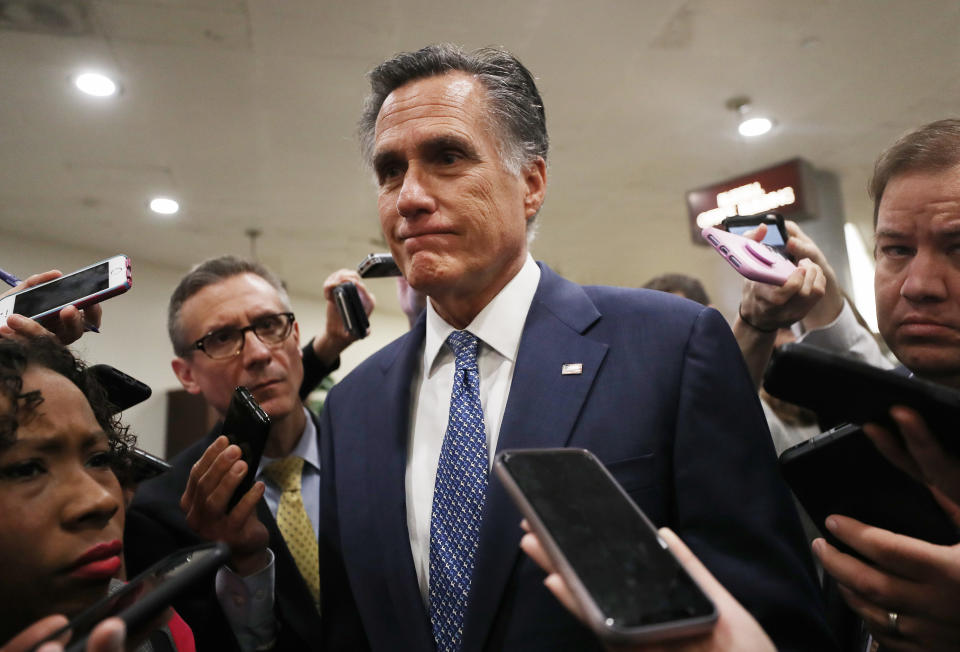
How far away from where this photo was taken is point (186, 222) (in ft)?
18.8

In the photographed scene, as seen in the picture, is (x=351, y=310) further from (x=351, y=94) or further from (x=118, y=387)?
(x=351, y=94)

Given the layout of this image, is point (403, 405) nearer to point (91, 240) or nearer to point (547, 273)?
point (547, 273)

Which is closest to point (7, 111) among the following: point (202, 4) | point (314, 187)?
point (202, 4)

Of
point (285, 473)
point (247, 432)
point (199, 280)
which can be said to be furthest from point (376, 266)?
point (247, 432)

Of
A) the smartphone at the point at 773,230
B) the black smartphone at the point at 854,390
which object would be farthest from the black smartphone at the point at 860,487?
the smartphone at the point at 773,230

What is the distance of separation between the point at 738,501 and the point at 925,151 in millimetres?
775

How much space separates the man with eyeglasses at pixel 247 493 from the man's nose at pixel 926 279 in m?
1.26

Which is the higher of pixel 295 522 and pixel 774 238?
pixel 774 238

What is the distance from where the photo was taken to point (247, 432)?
51.2 inches

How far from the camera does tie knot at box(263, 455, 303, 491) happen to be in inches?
78.6

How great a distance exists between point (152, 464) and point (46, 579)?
424 mm

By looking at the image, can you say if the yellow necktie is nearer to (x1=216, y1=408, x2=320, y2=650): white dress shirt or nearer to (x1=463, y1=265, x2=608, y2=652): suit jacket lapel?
(x1=216, y1=408, x2=320, y2=650): white dress shirt

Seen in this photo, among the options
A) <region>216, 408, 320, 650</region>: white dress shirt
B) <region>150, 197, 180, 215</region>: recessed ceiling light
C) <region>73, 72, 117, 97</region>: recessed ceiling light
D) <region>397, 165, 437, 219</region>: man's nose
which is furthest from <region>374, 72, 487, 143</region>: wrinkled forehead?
<region>150, 197, 180, 215</region>: recessed ceiling light

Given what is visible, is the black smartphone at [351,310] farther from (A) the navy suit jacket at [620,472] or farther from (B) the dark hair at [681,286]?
(B) the dark hair at [681,286]
